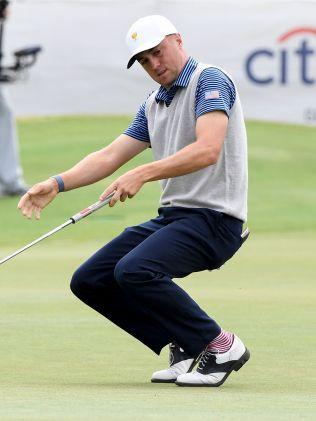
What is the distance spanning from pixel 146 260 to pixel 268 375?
93cm

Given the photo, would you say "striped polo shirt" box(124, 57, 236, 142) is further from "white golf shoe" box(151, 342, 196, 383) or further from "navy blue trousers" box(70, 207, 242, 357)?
"white golf shoe" box(151, 342, 196, 383)

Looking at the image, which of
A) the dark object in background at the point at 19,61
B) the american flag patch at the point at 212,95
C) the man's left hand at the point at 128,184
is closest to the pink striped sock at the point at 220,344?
the man's left hand at the point at 128,184

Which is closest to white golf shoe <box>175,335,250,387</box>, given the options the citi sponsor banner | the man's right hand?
the man's right hand

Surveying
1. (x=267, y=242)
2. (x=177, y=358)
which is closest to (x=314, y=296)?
(x=177, y=358)

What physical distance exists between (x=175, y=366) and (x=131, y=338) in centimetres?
161

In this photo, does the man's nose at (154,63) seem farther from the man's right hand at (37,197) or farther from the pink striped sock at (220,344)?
the pink striped sock at (220,344)

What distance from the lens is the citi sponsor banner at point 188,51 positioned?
2289cm

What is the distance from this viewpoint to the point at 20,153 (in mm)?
24750

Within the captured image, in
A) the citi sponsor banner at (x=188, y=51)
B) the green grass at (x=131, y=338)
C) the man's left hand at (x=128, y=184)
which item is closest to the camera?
the green grass at (x=131, y=338)

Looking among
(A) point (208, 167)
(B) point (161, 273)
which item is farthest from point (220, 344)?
(A) point (208, 167)

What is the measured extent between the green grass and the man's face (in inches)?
62.4

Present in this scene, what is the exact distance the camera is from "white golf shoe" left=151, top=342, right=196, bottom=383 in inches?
297

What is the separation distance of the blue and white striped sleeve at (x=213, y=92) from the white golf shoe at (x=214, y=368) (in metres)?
1.24

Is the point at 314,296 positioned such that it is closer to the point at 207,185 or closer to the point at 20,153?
the point at 207,185
